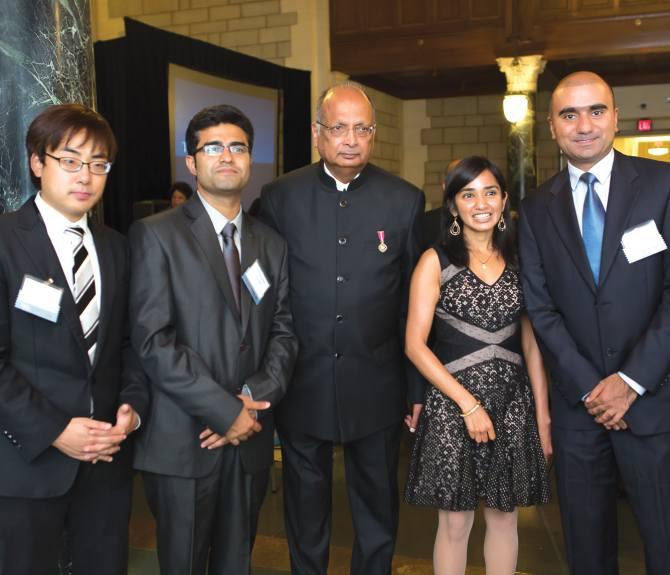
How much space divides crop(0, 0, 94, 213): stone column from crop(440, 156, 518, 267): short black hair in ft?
4.35

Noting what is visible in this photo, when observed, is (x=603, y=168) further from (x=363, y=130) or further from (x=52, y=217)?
(x=52, y=217)

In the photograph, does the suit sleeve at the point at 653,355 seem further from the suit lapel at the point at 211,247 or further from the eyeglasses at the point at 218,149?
the eyeglasses at the point at 218,149

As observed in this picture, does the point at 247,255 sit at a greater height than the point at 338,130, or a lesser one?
lesser

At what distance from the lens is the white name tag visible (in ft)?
7.25

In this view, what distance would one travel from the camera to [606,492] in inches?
92.7

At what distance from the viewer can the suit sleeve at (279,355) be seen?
222cm

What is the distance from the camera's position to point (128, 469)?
2.12 meters

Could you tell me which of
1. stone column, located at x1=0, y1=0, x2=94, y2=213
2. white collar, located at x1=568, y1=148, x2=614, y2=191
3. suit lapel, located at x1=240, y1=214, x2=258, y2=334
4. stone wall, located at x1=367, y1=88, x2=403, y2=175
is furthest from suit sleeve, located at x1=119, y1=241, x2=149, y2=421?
stone wall, located at x1=367, y1=88, x2=403, y2=175

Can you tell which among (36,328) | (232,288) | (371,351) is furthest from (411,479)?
(36,328)

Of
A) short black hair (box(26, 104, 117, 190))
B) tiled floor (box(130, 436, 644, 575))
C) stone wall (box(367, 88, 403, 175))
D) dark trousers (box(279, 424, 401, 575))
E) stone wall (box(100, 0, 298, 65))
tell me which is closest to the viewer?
short black hair (box(26, 104, 117, 190))

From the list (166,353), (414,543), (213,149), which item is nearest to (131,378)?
(166,353)

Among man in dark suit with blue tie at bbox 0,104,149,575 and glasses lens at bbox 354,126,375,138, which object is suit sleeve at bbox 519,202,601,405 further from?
man in dark suit with blue tie at bbox 0,104,149,575

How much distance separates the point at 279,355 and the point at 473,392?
0.63m

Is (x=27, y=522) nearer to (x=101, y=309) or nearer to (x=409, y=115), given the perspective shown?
(x=101, y=309)
